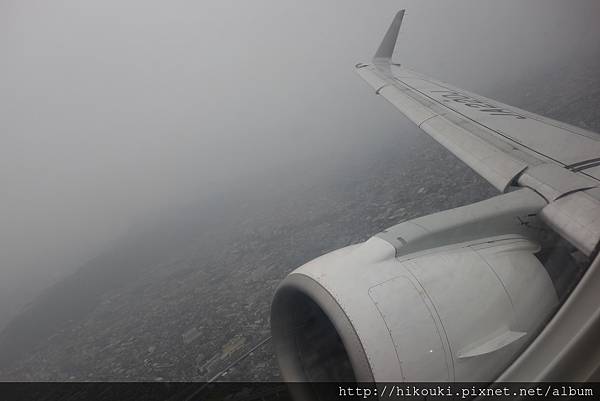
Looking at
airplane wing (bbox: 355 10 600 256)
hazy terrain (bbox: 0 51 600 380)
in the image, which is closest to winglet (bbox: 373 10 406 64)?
airplane wing (bbox: 355 10 600 256)

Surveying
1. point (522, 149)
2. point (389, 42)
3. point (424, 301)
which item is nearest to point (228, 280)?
point (389, 42)

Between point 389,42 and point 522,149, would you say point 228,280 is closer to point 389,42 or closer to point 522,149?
point 389,42

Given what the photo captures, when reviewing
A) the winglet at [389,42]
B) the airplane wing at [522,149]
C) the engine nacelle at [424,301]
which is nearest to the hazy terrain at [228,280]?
the engine nacelle at [424,301]

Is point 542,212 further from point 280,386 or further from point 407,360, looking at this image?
point 280,386

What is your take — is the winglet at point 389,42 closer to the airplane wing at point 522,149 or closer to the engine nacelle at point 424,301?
the airplane wing at point 522,149

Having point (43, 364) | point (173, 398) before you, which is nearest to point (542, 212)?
point (173, 398)

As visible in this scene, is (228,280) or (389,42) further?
(228,280)

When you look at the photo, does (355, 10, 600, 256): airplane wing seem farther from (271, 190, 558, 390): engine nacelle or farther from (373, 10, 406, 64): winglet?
(373, 10, 406, 64): winglet

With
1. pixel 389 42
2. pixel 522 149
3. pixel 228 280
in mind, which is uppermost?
pixel 389 42
